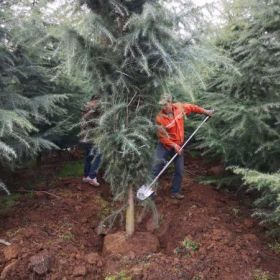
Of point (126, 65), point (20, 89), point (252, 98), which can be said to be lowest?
point (252, 98)

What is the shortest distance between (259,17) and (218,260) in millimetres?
3929

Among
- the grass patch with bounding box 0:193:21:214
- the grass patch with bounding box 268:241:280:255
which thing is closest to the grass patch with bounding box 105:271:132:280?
the grass patch with bounding box 268:241:280:255

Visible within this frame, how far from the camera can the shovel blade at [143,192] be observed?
20.4 ft

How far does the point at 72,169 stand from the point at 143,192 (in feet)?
11.3

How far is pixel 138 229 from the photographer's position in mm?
6590

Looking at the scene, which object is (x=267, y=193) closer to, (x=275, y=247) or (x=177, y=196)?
(x=275, y=247)

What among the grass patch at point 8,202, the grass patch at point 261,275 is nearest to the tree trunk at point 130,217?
the grass patch at point 261,275

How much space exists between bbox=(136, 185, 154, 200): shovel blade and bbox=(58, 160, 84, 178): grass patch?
2.97m

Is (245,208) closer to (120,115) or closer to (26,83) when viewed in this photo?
(120,115)

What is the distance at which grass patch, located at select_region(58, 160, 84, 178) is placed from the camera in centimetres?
895

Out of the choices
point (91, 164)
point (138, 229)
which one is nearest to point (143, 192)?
point (138, 229)

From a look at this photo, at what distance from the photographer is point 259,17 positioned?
22.3 ft

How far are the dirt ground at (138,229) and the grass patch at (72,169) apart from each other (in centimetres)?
74

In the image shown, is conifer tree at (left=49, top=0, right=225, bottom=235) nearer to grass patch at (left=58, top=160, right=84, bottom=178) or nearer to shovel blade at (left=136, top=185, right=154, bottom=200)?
shovel blade at (left=136, top=185, right=154, bottom=200)
